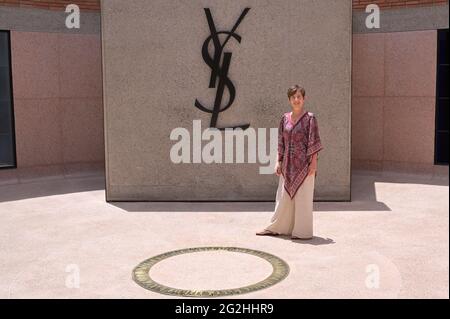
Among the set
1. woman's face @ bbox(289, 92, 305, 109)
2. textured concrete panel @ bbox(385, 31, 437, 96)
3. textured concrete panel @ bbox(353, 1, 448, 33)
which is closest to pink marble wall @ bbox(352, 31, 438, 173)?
textured concrete panel @ bbox(385, 31, 437, 96)

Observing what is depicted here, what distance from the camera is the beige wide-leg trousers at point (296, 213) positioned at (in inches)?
269

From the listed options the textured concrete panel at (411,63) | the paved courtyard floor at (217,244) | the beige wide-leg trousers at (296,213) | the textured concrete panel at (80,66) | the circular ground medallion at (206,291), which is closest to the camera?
the circular ground medallion at (206,291)

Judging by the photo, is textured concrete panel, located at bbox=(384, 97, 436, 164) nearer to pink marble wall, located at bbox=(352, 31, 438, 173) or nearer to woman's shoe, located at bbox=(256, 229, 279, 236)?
pink marble wall, located at bbox=(352, 31, 438, 173)

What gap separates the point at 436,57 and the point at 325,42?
11.3ft

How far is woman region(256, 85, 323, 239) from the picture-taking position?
6703 millimetres

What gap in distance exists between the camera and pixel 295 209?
696 centimetres

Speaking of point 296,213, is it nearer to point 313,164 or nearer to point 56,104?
point 313,164

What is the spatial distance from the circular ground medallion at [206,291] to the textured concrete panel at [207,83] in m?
2.93

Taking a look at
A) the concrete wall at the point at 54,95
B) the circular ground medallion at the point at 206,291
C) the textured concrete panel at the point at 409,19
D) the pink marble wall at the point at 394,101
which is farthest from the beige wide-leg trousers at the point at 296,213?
the concrete wall at the point at 54,95


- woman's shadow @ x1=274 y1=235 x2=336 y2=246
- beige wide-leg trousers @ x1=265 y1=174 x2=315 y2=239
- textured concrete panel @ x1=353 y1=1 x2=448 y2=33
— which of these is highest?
textured concrete panel @ x1=353 y1=1 x2=448 y2=33

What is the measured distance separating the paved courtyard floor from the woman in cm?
30

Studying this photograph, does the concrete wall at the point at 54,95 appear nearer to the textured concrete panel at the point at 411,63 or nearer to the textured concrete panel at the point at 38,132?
the textured concrete panel at the point at 38,132

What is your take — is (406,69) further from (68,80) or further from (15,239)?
(15,239)
